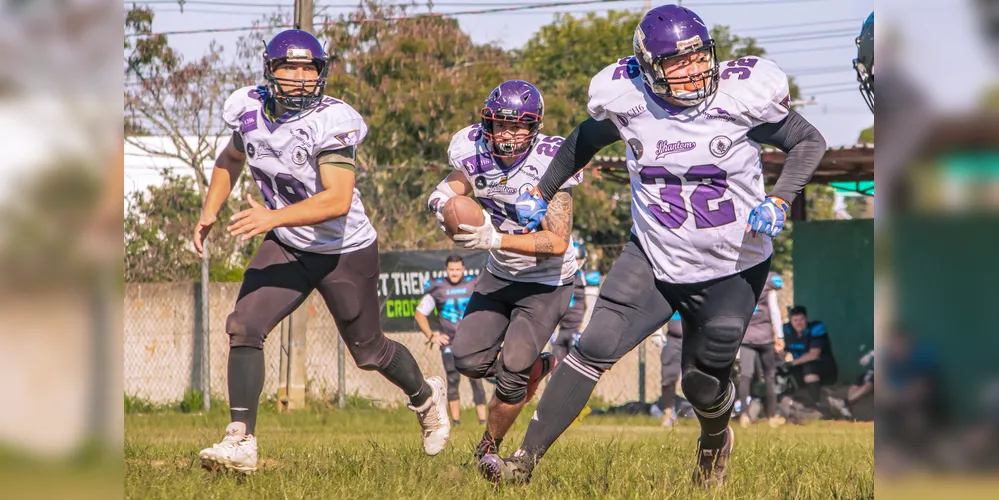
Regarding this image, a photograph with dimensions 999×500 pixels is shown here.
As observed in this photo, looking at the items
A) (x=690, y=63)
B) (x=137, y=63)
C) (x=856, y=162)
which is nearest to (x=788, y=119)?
(x=690, y=63)

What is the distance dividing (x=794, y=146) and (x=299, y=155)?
2.62 meters

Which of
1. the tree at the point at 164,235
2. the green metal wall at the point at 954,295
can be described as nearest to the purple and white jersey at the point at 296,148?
the green metal wall at the point at 954,295

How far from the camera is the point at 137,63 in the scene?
16953mm

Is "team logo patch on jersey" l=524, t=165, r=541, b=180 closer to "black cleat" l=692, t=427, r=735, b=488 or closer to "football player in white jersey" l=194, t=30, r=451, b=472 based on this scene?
"football player in white jersey" l=194, t=30, r=451, b=472

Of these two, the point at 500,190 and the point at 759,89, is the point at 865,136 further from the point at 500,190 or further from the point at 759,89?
the point at 759,89

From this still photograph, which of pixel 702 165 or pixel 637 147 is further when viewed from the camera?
pixel 637 147

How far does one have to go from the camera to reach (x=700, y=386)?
520 cm

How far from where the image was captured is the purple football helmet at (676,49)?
491 centimetres

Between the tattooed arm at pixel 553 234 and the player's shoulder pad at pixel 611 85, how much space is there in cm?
87

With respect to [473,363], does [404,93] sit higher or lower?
higher

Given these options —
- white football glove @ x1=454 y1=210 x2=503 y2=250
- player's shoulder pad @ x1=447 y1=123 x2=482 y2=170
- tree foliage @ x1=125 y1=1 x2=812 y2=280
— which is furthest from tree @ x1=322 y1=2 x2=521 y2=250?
white football glove @ x1=454 y1=210 x2=503 y2=250

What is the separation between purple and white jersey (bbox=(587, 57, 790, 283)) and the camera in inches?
198

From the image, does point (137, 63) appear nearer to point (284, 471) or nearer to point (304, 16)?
point (304, 16)

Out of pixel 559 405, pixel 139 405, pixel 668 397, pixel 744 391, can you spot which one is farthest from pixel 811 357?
pixel 559 405
